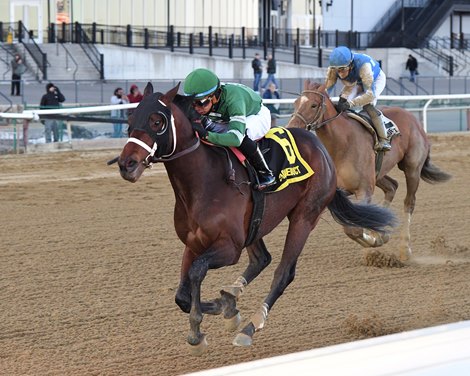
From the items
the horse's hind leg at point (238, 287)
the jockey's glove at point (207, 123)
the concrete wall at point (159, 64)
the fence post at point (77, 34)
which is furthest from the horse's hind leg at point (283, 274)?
the fence post at point (77, 34)

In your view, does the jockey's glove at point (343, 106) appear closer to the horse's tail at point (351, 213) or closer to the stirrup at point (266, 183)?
the horse's tail at point (351, 213)

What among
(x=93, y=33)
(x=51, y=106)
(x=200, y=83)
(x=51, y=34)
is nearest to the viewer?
(x=200, y=83)

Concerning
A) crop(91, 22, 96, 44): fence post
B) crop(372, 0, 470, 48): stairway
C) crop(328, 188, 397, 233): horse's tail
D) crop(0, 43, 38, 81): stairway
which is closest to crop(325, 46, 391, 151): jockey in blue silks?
crop(328, 188, 397, 233): horse's tail

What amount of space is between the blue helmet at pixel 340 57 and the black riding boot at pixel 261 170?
103 inches

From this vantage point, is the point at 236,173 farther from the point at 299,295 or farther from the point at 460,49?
the point at 460,49

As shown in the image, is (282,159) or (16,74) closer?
(282,159)

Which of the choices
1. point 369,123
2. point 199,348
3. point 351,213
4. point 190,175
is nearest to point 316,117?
point 369,123

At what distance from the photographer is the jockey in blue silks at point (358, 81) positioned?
7984 millimetres

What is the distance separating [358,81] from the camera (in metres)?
8.34

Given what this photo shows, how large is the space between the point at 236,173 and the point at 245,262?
272 centimetres

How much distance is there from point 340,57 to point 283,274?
109 inches

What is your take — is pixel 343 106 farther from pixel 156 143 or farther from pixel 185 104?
pixel 156 143

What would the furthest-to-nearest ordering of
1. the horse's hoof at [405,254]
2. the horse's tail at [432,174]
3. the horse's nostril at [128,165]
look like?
the horse's tail at [432,174]
the horse's hoof at [405,254]
the horse's nostril at [128,165]

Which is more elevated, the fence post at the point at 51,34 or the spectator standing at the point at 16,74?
the fence post at the point at 51,34
